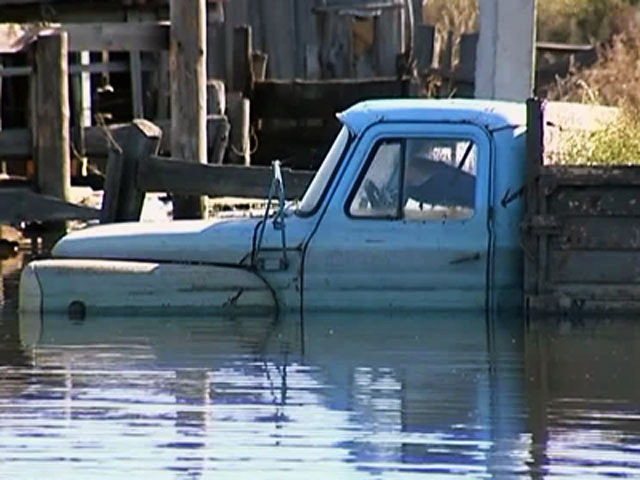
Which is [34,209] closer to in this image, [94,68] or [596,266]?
[94,68]

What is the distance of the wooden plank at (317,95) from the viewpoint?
1153 inches

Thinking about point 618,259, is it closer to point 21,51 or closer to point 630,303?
point 630,303

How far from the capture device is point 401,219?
14078 millimetres

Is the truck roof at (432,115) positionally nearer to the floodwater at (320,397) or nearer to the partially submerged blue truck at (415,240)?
the partially submerged blue truck at (415,240)

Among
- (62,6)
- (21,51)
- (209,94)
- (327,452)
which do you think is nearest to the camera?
(327,452)

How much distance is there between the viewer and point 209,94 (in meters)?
24.8

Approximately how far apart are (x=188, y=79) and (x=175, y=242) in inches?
240

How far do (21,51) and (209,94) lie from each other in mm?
3077

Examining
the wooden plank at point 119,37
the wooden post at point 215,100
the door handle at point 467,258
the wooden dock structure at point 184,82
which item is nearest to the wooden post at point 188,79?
the wooden dock structure at point 184,82

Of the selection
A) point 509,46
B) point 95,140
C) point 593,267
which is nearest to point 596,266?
point 593,267

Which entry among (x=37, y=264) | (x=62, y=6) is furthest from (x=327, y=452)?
(x=62, y=6)

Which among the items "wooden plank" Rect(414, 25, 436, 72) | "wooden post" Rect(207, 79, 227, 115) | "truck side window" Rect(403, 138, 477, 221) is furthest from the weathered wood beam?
"wooden plank" Rect(414, 25, 436, 72)

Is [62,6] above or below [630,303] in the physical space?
above

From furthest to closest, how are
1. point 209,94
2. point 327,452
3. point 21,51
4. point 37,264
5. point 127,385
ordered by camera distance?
point 209,94 < point 21,51 < point 37,264 < point 127,385 < point 327,452
